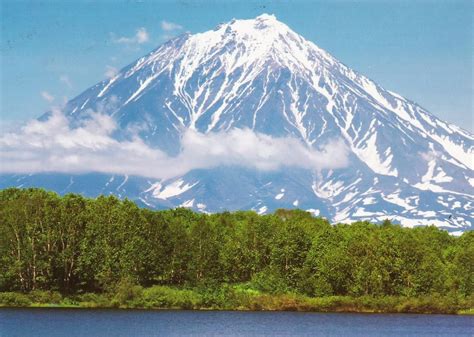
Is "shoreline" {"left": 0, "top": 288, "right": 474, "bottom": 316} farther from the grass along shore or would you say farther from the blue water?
the blue water

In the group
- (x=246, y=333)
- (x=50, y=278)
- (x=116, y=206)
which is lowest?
(x=246, y=333)

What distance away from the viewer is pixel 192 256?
405 feet

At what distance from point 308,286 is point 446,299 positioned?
16.2 meters

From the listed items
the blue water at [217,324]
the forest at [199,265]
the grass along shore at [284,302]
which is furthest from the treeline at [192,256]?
the blue water at [217,324]

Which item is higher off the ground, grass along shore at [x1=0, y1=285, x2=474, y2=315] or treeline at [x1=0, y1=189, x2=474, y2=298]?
treeline at [x1=0, y1=189, x2=474, y2=298]

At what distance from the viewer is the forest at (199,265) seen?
11031cm

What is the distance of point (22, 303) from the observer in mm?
106938

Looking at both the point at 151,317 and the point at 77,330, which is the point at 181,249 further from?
the point at 77,330

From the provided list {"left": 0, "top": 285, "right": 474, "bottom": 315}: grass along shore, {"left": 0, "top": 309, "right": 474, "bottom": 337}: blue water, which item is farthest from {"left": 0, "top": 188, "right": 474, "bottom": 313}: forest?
{"left": 0, "top": 309, "right": 474, "bottom": 337}: blue water

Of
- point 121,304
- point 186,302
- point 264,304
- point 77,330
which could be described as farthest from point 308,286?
point 77,330

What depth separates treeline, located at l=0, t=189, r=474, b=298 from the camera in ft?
362

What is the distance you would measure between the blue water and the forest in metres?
4.52

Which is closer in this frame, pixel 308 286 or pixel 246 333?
pixel 246 333

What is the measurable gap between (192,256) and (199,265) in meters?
1.75
